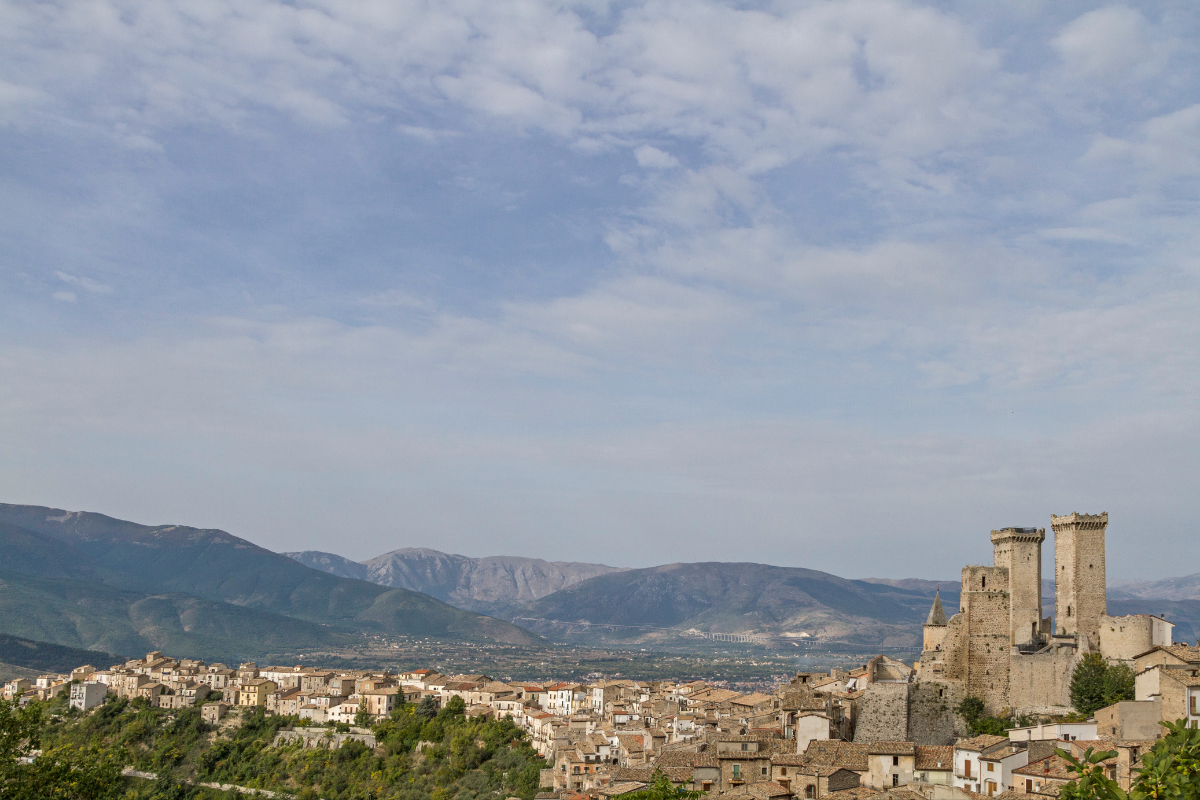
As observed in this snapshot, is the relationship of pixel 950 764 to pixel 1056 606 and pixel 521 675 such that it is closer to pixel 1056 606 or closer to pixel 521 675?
pixel 1056 606

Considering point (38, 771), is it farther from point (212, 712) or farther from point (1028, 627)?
point (212, 712)

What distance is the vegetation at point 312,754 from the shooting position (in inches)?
2584

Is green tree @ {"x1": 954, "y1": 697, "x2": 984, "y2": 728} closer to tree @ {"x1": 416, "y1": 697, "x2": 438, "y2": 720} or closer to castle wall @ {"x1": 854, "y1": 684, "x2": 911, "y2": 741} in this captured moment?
castle wall @ {"x1": 854, "y1": 684, "x2": 911, "y2": 741}

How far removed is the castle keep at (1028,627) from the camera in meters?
43.5

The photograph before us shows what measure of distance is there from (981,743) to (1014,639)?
922 cm

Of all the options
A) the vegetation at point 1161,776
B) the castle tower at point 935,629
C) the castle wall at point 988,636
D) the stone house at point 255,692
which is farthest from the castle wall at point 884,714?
the stone house at point 255,692

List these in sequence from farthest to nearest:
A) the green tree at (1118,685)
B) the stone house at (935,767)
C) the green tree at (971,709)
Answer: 1. the green tree at (971,709)
2. the green tree at (1118,685)
3. the stone house at (935,767)

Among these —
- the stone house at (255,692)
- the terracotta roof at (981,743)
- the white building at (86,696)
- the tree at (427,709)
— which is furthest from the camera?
the white building at (86,696)

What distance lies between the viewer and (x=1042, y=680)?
43.5 m

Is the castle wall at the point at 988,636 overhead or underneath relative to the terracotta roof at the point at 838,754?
overhead

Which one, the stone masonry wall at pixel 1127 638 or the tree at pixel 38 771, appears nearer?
the tree at pixel 38 771

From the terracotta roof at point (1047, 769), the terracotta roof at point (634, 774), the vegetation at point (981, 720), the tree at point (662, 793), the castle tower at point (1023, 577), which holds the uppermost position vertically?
the castle tower at point (1023, 577)

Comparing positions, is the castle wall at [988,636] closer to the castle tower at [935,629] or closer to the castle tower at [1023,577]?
the castle tower at [1023,577]

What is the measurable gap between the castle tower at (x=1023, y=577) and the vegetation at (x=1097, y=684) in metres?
3.02
